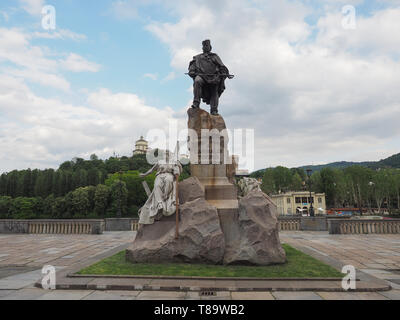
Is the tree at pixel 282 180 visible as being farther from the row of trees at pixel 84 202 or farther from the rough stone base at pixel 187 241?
the rough stone base at pixel 187 241

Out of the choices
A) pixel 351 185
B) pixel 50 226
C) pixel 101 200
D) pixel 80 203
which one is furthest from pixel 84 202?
pixel 351 185

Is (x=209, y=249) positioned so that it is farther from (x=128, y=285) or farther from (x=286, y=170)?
(x=286, y=170)

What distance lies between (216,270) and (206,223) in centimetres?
122

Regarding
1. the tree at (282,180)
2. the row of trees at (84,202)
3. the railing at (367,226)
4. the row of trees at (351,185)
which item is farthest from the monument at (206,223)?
the tree at (282,180)

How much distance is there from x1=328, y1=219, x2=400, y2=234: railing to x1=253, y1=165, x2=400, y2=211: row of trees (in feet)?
107

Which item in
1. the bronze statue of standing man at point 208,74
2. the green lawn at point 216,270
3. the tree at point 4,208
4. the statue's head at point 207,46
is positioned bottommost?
the tree at point 4,208

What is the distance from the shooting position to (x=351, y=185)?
57406mm

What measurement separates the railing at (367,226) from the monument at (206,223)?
1164cm

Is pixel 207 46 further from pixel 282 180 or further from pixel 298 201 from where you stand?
pixel 282 180

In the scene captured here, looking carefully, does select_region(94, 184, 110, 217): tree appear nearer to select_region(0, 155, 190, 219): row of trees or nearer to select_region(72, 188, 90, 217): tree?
select_region(0, 155, 190, 219): row of trees

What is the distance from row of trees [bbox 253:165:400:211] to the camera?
5541cm

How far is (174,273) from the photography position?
19.3 feet

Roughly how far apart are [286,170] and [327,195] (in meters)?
14.5

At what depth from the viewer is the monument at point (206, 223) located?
21.9 feet
